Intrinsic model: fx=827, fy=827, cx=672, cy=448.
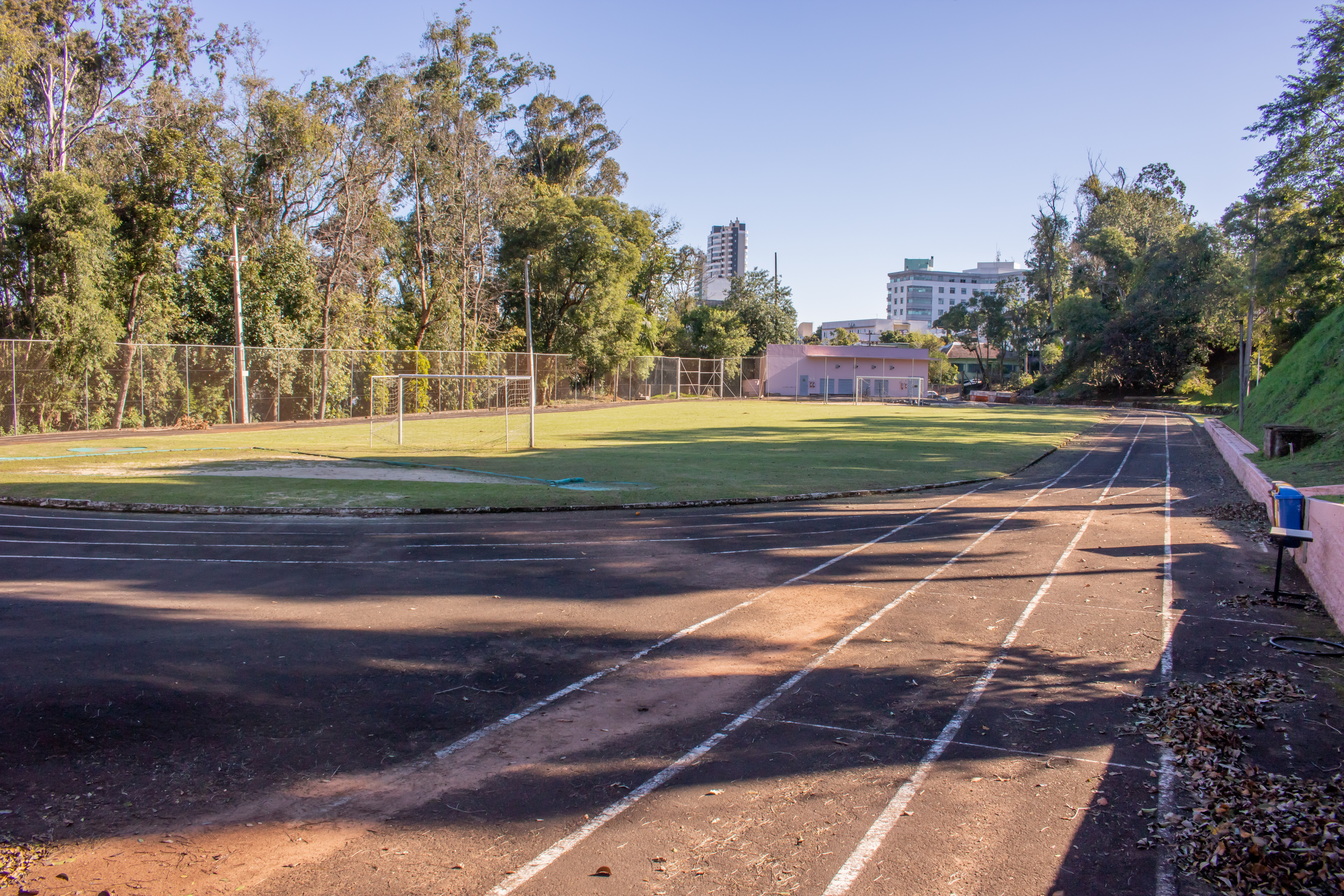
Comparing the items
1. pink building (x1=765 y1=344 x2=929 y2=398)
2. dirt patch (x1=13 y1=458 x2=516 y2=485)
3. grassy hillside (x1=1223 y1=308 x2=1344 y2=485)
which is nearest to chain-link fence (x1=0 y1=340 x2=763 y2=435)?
dirt patch (x1=13 y1=458 x2=516 y2=485)

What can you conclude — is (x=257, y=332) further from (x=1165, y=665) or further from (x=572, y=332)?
(x=1165, y=665)

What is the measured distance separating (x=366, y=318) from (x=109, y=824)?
144 feet

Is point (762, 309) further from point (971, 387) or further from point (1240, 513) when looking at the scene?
point (1240, 513)

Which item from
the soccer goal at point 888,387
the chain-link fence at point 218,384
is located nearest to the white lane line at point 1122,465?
the chain-link fence at point 218,384

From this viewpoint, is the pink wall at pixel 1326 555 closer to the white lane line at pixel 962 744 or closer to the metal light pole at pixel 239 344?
the white lane line at pixel 962 744

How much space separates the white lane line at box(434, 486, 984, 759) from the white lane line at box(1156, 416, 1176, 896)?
3.85m

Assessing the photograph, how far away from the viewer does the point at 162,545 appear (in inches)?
475

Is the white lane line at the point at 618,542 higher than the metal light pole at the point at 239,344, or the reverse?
the metal light pole at the point at 239,344

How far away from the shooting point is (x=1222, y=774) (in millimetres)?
5191

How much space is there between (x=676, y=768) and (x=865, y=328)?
15531 centimetres

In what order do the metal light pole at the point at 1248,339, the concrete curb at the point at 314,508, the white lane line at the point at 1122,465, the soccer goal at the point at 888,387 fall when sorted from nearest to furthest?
the concrete curb at the point at 314,508 < the white lane line at the point at 1122,465 < the metal light pole at the point at 1248,339 < the soccer goal at the point at 888,387

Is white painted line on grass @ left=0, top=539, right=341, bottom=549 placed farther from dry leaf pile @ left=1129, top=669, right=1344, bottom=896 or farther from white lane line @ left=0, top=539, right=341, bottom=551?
dry leaf pile @ left=1129, top=669, right=1344, bottom=896

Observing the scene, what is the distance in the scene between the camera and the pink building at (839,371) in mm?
78125

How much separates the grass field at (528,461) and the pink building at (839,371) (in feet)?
122
